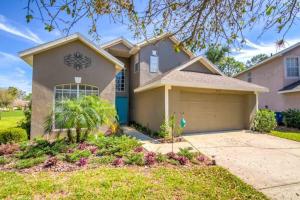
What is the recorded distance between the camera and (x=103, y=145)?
775 centimetres

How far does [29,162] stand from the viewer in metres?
6.09

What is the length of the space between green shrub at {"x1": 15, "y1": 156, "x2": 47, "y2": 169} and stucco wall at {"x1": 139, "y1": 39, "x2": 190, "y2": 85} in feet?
33.7

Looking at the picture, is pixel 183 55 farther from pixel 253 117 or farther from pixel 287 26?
pixel 287 26

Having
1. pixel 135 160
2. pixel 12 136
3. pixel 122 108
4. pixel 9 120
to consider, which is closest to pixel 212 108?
pixel 135 160

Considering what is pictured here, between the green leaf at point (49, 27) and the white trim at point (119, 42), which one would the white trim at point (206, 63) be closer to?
the white trim at point (119, 42)

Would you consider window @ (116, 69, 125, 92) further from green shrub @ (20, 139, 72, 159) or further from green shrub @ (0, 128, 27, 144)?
green shrub @ (20, 139, 72, 159)

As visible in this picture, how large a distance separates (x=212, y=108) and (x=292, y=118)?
311 inches

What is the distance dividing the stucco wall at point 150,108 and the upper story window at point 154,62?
97.7 inches

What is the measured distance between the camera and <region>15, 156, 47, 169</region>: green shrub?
19.4ft

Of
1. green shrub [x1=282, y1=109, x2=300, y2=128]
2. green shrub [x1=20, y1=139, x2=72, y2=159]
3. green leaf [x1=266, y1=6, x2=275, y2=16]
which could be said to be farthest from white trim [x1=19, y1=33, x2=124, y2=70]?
green shrub [x1=282, y1=109, x2=300, y2=128]

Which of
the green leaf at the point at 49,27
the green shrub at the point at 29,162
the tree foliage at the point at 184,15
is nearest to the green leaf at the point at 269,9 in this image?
the tree foliage at the point at 184,15

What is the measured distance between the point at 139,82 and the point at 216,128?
7.07 meters

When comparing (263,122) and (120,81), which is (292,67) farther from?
(120,81)

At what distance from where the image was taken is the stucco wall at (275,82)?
56.6 feet
